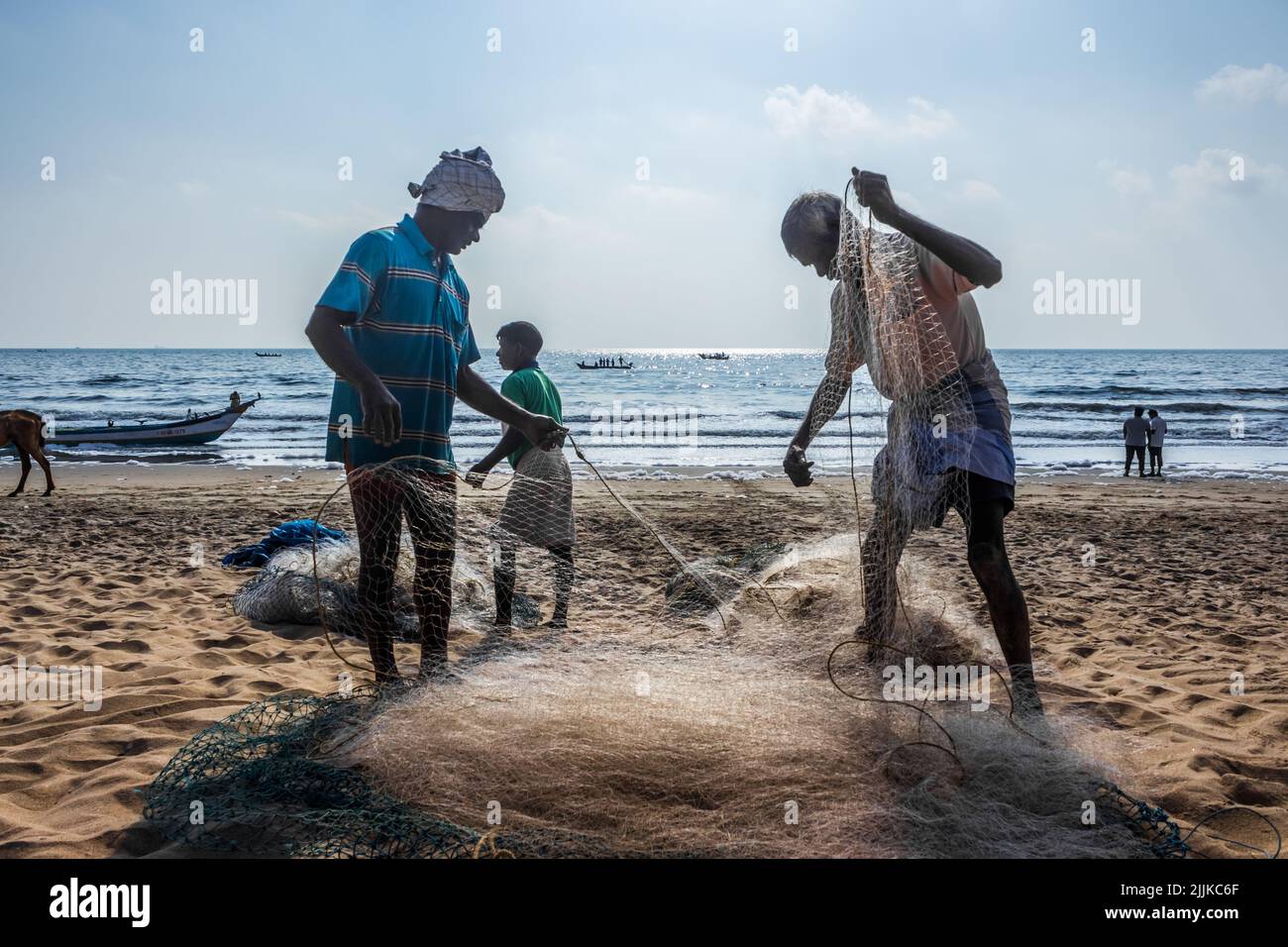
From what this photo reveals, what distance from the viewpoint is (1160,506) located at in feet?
32.5

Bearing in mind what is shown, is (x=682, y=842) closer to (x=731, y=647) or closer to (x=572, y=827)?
(x=572, y=827)

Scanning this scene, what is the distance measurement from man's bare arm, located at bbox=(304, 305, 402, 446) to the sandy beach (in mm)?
986

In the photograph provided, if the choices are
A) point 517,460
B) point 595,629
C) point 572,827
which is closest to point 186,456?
point 517,460

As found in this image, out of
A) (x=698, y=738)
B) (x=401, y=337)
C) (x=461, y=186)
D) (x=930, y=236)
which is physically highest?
(x=461, y=186)

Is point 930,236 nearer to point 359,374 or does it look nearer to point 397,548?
point 359,374

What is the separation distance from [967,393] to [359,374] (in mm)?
1873

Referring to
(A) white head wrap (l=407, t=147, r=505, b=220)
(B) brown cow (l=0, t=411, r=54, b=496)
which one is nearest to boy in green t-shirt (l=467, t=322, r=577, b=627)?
(A) white head wrap (l=407, t=147, r=505, b=220)

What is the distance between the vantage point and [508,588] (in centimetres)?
383

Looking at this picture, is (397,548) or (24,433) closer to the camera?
(397,548)

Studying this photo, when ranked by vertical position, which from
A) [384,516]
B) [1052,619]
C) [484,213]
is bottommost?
[1052,619]

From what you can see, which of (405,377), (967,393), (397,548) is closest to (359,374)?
(405,377)

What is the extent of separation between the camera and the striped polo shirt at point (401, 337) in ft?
8.95

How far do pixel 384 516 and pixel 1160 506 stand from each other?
32.3ft

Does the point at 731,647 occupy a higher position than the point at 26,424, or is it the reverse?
the point at 26,424
